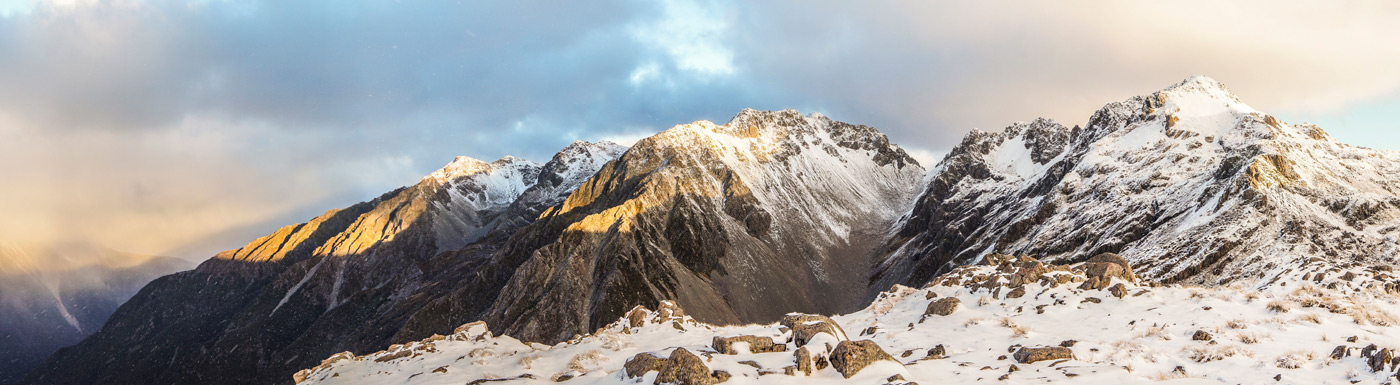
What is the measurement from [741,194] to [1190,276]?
12403 cm

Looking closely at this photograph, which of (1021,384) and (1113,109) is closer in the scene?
(1021,384)

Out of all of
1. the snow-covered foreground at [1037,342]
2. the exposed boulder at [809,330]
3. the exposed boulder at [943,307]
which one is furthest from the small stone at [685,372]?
the exposed boulder at [943,307]

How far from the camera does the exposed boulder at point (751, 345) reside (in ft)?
53.4

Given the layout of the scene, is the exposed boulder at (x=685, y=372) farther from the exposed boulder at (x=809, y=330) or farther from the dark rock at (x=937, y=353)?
the dark rock at (x=937, y=353)

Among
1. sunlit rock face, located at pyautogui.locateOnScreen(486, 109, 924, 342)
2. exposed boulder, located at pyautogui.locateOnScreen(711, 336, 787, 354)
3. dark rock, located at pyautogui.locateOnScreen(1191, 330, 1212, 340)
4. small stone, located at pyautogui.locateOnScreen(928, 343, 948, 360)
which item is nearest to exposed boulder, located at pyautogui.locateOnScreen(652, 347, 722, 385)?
exposed boulder, located at pyautogui.locateOnScreen(711, 336, 787, 354)

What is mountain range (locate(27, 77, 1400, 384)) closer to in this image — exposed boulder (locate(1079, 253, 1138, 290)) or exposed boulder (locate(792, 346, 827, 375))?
exposed boulder (locate(1079, 253, 1138, 290))

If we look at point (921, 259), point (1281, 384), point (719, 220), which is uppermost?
point (719, 220)

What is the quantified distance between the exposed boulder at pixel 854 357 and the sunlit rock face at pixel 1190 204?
178 feet

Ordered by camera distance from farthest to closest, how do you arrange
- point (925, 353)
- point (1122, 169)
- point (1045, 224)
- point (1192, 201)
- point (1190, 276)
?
1. point (1122, 169)
2. point (1045, 224)
3. point (1192, 201)
4. point (1190, 276)
5. point (925, 353)

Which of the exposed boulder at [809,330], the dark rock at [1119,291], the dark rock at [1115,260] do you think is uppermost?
the dark rock at [1115,260]

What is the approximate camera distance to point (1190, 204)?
354 feet

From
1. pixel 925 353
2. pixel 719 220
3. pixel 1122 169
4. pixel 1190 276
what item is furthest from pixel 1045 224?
pixel 925 353

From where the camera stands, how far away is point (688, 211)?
171750 millimetres

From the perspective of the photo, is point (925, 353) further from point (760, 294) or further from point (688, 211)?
point (688, 211)
